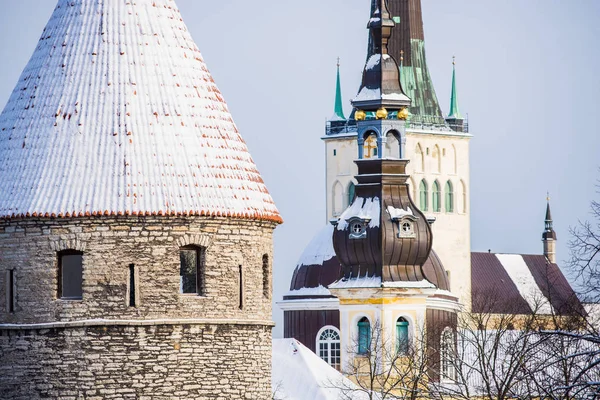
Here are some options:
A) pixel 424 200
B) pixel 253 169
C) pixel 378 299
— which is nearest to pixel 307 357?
pixel 378 299

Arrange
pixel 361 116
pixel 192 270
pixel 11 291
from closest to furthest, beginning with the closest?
pixel 11 291
pixel 192 270
pixel 361 116

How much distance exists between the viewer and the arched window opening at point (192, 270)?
34750 mm

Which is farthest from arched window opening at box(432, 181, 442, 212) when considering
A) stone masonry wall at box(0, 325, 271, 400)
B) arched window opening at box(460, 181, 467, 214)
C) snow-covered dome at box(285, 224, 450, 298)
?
stone masonry wall at box(0, 325, 271, 400)

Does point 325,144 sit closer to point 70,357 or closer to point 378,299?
point 378,299

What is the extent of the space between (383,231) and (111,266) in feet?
168

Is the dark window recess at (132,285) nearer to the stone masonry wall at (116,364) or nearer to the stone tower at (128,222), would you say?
the stone tower at (128,222)

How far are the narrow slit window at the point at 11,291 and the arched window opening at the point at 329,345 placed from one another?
63.9m

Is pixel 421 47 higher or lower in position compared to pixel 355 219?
higher

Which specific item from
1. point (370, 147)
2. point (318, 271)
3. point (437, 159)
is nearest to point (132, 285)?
point (370, 147)

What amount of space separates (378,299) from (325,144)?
125ft

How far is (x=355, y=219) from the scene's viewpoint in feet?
282

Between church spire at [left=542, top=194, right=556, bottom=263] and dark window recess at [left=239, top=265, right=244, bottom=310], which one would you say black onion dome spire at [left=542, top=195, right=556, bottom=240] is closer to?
church spire at [left=542, top=194, right=556, bottom=263]

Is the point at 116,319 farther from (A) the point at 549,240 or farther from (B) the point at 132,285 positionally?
(A) the point at 549,240

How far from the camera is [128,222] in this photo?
34.2 m
